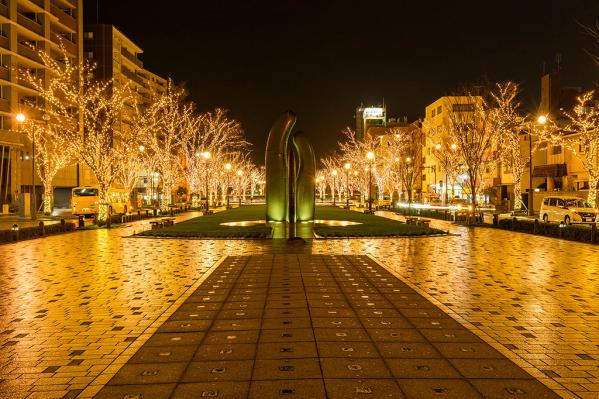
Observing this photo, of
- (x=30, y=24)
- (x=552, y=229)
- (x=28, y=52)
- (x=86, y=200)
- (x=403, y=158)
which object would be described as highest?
(x=30, y=24)

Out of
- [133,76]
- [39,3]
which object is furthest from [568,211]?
[133,76]

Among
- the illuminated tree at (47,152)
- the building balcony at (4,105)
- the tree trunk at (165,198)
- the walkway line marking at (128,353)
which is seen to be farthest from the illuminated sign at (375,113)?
the walkway line marking at (128,353)

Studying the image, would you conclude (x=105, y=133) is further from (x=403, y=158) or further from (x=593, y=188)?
(x=403, y=158)

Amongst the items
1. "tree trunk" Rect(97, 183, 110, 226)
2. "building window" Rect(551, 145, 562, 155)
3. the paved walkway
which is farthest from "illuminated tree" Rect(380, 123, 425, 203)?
the paved walkway

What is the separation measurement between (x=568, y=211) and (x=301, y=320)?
27.4m

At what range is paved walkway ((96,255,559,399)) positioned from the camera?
5328 millimetres

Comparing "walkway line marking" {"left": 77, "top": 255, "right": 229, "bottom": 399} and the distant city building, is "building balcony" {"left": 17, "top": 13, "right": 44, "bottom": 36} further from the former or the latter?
the distant city building

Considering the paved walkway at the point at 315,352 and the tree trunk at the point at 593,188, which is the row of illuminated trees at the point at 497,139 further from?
the paved walkway at the point at 315,352

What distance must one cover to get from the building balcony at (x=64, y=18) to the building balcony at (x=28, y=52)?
6938 mm

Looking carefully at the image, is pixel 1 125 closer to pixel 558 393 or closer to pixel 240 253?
pixel 240 253

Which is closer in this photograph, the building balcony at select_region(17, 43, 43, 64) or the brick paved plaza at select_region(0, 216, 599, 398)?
the brick paved plaza at select_region(0, 216, 599, 398)

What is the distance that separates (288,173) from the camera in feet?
84.6

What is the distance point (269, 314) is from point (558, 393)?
4.46 metres

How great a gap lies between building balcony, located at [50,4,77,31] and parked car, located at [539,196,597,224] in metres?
51.2
